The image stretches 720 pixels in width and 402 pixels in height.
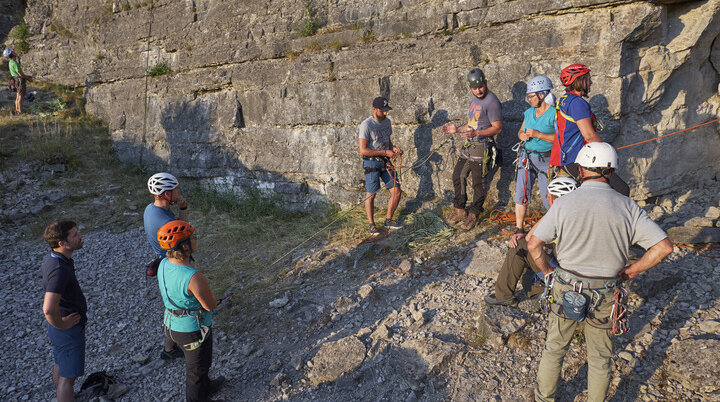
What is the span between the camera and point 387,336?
3939mm

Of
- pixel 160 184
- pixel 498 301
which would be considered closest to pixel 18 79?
pixel 160 184

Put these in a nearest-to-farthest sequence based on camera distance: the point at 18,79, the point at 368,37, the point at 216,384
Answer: the point at 216,384 < the point at 368,37 < the point at 18,79

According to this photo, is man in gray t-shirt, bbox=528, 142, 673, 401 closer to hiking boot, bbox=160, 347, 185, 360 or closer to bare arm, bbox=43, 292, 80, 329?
hiking boot, bbox=160, 347, 185, 360

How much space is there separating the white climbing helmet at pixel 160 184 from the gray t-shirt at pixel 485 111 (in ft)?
11.4

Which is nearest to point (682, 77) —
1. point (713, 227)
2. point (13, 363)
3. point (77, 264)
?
point (713, 227)

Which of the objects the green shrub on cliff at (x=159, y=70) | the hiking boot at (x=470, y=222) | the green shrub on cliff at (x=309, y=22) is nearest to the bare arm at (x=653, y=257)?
the hiking boot at (x=470, y=222)

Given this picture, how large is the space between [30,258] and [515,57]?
24.8ft

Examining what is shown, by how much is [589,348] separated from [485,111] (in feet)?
10.4

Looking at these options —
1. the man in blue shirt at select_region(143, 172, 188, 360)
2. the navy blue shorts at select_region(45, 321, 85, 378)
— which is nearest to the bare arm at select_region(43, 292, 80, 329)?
the navy blue shorts at select_region(45, 321, 85, 378)

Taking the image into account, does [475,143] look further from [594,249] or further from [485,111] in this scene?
[594,249]

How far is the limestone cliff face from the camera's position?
505 centimetres

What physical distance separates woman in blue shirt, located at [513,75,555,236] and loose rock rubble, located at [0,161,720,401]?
681mm

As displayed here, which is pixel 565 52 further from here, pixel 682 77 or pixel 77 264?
pixel 77 264

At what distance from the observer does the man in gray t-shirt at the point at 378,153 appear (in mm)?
5762
